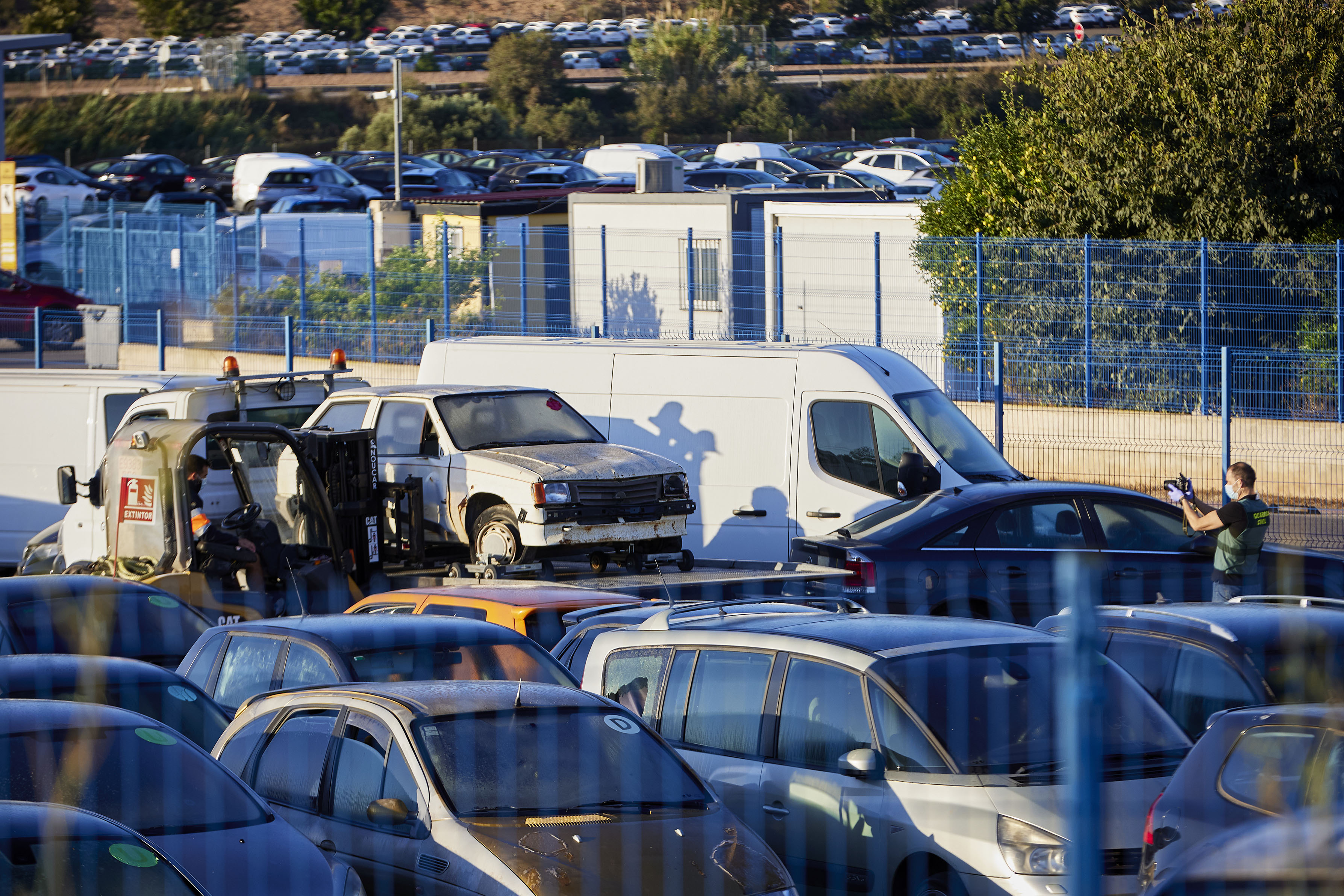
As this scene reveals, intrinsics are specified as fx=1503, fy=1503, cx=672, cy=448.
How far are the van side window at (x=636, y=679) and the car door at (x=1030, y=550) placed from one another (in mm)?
4252

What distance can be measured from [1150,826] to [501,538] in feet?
25.3

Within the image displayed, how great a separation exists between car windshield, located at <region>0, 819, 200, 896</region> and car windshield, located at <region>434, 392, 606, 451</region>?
27.3 feet

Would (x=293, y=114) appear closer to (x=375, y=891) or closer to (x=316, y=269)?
(x=316, y=269)

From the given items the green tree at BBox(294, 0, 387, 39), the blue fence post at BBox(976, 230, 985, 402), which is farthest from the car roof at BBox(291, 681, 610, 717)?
the green tree at BBox(294, 0, 387, 39)

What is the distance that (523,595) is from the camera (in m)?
9.04

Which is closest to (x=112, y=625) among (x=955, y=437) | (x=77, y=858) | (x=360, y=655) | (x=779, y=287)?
(x=360, y=655)

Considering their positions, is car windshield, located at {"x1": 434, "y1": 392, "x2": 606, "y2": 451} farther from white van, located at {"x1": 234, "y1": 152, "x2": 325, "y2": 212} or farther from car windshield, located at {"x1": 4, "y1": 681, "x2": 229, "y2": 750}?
white van, located at {"x1": 234, "y1": 152, "x2": 325, "y2": 212}

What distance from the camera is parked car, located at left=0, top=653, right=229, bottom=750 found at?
6562mm

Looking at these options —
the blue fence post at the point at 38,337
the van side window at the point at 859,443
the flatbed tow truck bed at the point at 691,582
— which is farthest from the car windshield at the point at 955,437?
the blue fence post at the point at 38,337

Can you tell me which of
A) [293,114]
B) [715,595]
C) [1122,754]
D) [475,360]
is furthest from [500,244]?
[293,114]

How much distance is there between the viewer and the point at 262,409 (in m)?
13.8

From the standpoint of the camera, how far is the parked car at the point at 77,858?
4.19 metres

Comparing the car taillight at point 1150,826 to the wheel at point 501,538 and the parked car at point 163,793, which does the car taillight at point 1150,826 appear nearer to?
the parked car at point 163,793

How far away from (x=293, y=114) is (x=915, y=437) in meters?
63.5
